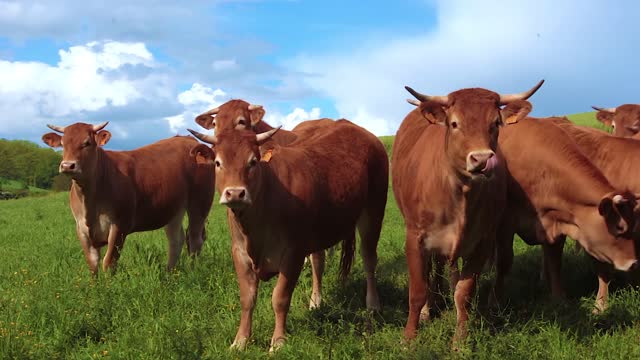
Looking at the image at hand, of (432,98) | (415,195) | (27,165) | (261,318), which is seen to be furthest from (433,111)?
(27,165)

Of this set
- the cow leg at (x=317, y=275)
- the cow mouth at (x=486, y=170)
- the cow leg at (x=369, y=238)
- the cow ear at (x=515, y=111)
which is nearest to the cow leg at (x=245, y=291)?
the cow leg at (x=317, y=275)

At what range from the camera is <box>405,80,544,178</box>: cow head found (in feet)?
14.8

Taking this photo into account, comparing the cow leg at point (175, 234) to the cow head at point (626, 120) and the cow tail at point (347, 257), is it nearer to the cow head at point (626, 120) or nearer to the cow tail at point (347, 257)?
the cow tail at point (347, 257)

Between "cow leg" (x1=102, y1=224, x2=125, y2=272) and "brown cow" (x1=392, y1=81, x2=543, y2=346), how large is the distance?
3.83m

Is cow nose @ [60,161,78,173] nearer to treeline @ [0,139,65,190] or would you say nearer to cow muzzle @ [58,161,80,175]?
cow muzzle @ [58,161,80,175]

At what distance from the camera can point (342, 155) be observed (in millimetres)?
6680

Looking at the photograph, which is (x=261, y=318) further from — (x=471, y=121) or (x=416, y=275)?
(x=471, y=121)

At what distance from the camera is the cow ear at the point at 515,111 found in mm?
4910

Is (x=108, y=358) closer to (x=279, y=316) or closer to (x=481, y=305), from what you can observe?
(x=279, y=316)

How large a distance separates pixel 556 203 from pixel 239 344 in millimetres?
3479

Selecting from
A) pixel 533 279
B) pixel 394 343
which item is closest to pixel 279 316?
pixel 394 343

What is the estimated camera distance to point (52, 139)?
8.17 metres

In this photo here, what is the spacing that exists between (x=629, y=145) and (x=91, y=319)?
5.98 meters

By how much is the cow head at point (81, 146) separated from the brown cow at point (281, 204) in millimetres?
2680
